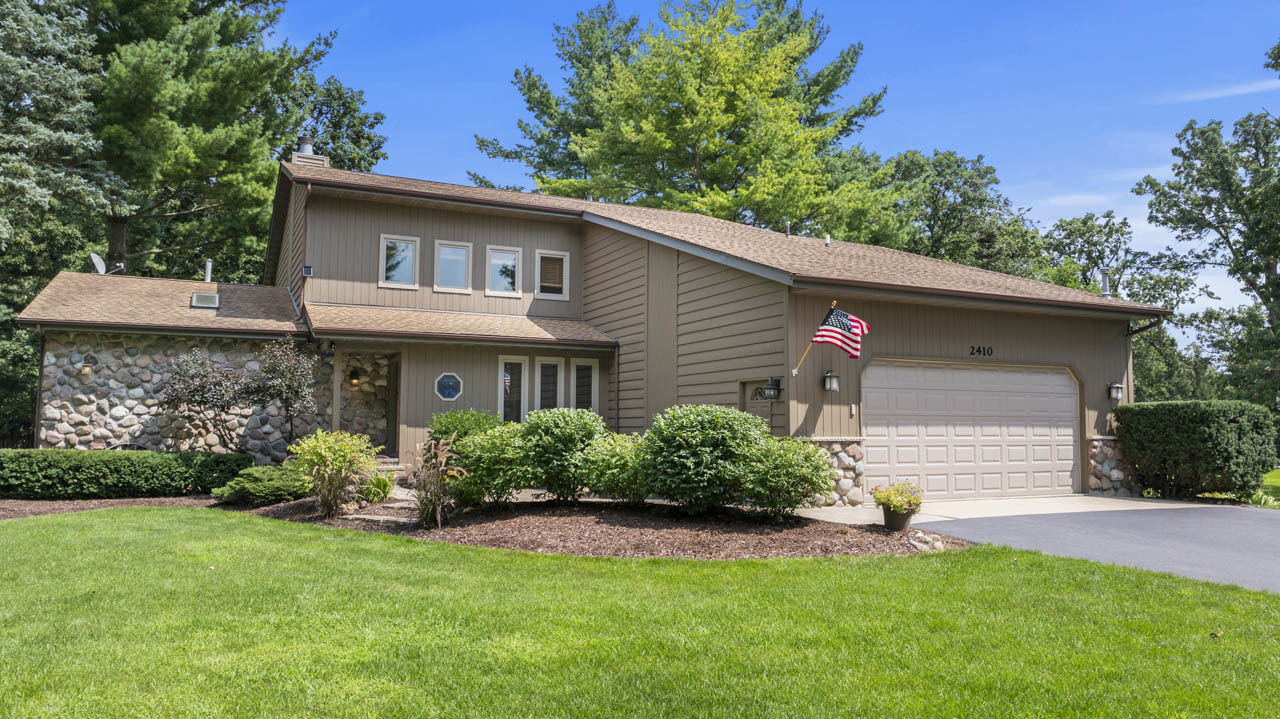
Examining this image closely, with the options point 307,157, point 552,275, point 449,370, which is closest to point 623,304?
point 552,275

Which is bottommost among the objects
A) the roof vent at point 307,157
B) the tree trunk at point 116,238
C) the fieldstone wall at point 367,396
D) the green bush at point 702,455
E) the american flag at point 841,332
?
the green bush at point 702,455

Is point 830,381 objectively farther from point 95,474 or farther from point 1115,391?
point 95,474

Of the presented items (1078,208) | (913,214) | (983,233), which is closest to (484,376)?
(913,214)

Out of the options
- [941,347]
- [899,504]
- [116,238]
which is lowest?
[899,504]

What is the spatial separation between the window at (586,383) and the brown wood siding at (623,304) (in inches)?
13.5

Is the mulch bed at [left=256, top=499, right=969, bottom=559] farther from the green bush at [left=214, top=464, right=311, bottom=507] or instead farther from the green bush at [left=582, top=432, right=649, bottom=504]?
the green bush at [left=214, top=464, right=311, bottom=507]

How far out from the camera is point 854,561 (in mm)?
6602

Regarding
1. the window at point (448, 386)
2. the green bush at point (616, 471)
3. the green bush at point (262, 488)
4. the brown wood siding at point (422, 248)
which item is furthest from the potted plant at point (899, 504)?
the brown wood siding at point (422, 248)

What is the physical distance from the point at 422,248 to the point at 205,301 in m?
3.93

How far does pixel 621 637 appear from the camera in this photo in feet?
14.8

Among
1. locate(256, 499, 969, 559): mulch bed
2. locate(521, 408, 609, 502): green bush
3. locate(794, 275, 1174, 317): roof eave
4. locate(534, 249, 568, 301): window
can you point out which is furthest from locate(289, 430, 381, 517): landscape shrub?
locate(534, 249, 568, 301): window

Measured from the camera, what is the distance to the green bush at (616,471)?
8961 millimetres

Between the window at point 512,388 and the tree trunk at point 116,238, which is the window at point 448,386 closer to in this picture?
the window at point 512,388

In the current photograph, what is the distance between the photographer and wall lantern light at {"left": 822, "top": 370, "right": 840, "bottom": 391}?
1058 cm
